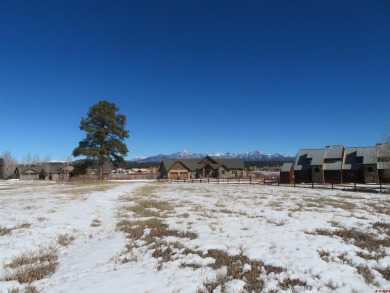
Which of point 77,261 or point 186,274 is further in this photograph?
point 77,261

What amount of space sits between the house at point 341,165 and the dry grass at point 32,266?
55275 millimetres

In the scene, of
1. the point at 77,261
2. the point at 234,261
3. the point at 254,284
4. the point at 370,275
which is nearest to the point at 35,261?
the point at 77,261

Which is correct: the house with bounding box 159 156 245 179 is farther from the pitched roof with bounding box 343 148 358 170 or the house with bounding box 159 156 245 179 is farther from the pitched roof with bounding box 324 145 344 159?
the pitched roof with bounding box 343 148 358 170

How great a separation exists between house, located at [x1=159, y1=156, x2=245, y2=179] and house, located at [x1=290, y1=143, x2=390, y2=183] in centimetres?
3408

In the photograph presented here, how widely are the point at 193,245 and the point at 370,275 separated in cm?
523

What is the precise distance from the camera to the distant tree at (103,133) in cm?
6081

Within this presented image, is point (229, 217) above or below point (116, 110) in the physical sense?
below

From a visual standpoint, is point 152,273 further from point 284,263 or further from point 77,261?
point 284,263

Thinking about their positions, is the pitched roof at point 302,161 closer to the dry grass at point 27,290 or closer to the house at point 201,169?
the house at point 201,169

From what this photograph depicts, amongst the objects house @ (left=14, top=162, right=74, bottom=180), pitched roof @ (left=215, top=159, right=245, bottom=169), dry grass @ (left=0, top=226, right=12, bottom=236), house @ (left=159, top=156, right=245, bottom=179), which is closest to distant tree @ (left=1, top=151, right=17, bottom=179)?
house @ (left=14, top=162, right=74, bottom=180)

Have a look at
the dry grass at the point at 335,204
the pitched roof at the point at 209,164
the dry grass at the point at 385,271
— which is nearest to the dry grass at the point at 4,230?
the dry grass at the point at 385,271

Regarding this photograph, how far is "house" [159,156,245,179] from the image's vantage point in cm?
9256

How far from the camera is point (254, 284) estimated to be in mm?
7145

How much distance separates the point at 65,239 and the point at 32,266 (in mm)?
3159
